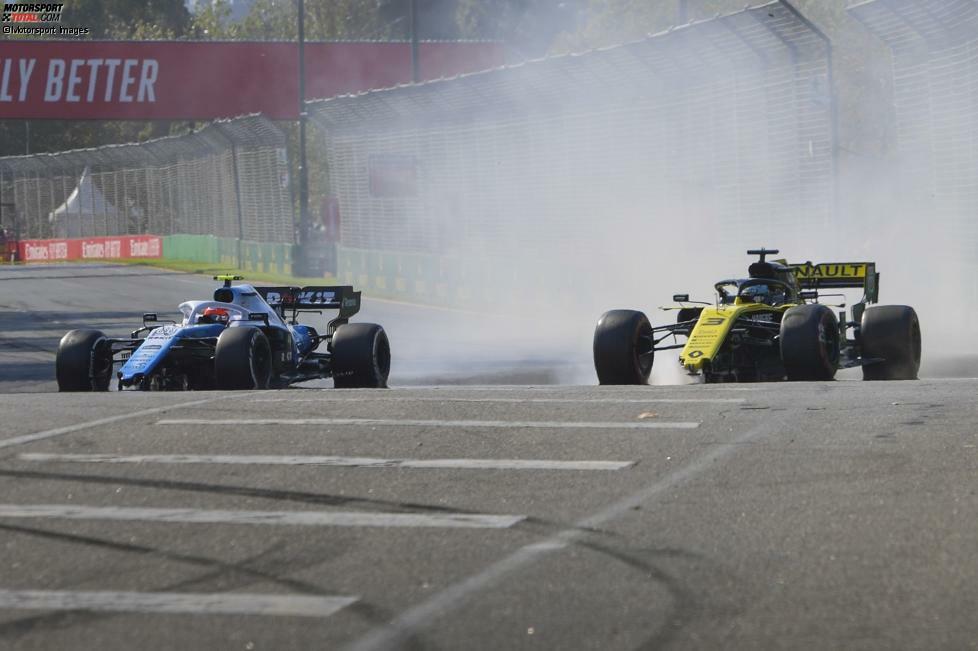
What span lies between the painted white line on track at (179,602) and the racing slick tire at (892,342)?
32.0 ft

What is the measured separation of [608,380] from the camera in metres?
13.9

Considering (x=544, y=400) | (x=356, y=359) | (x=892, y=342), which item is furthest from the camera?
(x=356, y=359)

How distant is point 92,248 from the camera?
65.4m

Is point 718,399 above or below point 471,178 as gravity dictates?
below

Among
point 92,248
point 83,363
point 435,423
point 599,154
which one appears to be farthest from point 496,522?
point 92,248

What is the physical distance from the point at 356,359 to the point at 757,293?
12.8 feet

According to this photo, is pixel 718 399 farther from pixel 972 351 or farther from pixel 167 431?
Answer: pixel 972 351

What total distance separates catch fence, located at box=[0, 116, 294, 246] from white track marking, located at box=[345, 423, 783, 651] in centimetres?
3508

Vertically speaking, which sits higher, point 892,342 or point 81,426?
point 892,342

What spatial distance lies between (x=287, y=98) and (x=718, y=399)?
156ft

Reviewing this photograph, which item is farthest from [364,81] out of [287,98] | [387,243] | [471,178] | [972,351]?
[972,351]

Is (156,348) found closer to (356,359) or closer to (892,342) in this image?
(356,359)

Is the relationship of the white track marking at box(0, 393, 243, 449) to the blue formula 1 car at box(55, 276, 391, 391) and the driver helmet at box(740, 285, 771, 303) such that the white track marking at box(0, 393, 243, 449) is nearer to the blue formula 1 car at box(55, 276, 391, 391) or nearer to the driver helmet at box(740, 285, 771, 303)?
the blue formula 1 car at box(55, 276, 391, 391)

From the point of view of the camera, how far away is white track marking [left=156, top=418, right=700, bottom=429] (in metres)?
9.57
